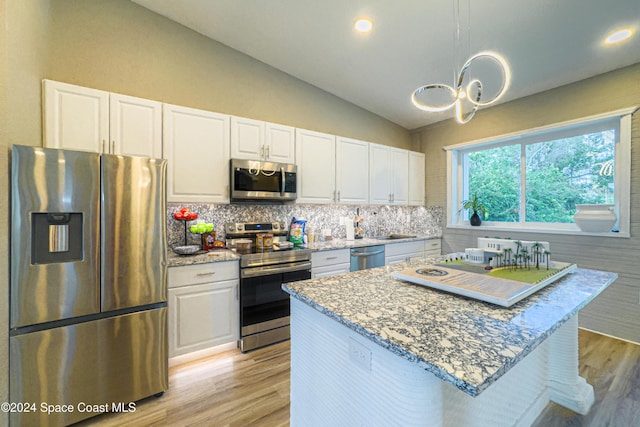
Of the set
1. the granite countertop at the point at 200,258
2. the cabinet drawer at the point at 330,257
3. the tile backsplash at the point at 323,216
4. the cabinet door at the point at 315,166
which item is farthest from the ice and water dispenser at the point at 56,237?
the cabinet door at the point at 315,166

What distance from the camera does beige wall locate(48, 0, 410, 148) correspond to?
2256 mm

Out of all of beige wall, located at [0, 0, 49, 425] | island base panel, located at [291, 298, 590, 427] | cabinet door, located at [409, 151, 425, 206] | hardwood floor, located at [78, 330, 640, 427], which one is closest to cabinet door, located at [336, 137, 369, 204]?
cabinet door, located at [409, 151, 425, 206]

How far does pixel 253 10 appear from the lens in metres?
2.38

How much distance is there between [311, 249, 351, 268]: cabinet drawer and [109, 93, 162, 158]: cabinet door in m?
1.74

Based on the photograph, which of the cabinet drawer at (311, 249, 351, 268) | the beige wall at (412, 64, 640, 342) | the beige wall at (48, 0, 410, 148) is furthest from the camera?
the cabinet drawer at (311, 249, 351, 268)

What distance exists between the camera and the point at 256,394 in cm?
188

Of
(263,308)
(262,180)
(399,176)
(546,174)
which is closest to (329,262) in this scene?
(263,308)

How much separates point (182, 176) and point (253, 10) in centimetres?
162

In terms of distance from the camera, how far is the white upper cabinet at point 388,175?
3741 mm

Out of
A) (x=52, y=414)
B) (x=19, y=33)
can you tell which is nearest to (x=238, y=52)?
(x=19, y=33)

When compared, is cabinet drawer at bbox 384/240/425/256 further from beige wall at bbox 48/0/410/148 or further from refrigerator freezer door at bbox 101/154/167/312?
refrigerator freezer door at bbox 101/154/167/312

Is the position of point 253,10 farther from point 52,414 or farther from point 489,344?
point 52,414

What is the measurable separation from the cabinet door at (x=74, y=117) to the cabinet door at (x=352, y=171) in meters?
2.34

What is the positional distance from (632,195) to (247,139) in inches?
150
